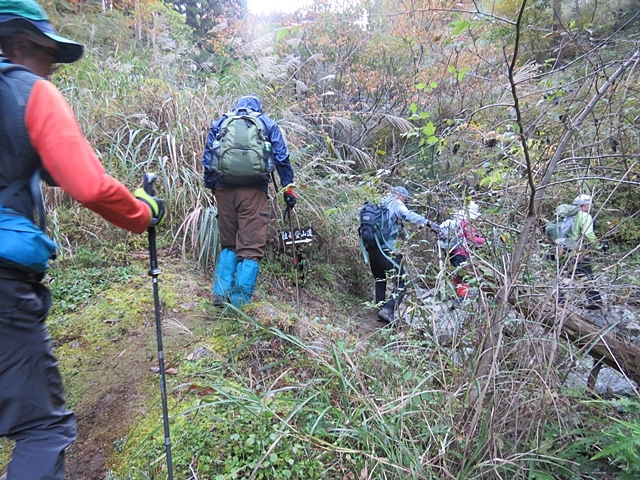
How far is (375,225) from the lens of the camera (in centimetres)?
488

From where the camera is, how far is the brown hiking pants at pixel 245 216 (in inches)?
145

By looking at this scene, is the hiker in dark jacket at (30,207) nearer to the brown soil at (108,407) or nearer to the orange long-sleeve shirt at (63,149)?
the orange long-sleeve shirt at (63,149)

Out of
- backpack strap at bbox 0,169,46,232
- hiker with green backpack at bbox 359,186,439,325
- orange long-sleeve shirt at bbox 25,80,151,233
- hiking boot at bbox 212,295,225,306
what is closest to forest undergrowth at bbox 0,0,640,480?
hiking boot at bbox 212,295,225,306

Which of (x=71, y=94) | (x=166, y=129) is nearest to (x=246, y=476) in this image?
(x=166, y=129)

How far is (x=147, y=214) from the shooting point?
1915mm

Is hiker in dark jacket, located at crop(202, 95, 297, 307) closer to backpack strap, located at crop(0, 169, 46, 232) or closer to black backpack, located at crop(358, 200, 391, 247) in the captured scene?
black backpack, located at crop(358, 200, 391, 247)

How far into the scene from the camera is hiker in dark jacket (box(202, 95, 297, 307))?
3617 mm

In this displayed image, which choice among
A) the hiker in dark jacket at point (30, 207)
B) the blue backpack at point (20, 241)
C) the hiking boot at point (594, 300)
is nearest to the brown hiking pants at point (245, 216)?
the hiker in dark jacket at point (30, 207)

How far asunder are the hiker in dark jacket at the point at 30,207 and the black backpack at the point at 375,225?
139 inches

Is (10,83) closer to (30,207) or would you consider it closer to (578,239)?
(30,207)

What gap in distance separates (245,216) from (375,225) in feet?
5.92

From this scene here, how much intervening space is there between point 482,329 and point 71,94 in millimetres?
5340

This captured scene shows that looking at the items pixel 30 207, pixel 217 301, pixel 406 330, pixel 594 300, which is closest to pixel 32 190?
pixel 30 207

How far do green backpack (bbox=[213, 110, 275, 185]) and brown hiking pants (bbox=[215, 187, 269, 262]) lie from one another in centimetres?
16
